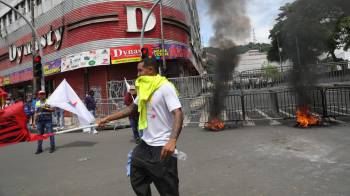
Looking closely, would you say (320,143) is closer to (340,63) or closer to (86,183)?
(86,183)

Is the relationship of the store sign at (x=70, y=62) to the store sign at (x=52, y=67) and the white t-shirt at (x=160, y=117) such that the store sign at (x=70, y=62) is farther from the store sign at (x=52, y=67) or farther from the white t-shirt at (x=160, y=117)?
the white t-shirt at (x=160, y=117)

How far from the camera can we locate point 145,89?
10.2ft

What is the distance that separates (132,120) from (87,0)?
11780mm

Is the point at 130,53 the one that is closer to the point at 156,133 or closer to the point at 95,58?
the point at 95,58

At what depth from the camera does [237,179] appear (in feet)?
16.5

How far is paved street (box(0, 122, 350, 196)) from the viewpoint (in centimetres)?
470

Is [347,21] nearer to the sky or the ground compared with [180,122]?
nearer to the sky

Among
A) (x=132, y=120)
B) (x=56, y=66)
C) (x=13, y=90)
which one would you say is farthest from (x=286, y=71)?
(x=13, y=90)

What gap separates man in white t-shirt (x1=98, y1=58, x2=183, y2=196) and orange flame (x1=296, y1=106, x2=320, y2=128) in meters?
7.33

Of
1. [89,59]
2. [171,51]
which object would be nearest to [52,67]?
[89,59]

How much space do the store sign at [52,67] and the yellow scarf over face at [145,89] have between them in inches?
731

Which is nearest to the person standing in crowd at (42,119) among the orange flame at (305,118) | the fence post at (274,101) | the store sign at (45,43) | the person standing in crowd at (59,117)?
the person standing in crowd at (59,117)

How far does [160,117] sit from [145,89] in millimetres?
301

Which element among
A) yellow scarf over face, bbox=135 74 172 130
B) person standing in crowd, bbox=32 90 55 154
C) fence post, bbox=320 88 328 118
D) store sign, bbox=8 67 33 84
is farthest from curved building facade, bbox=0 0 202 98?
yellow scarf over face, bbox=135 74 172 130
